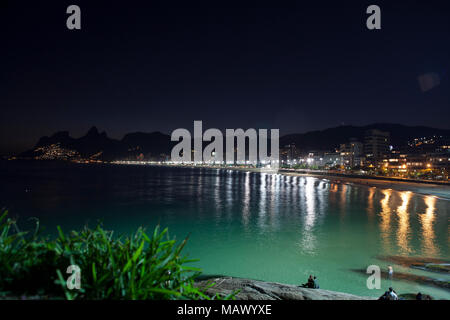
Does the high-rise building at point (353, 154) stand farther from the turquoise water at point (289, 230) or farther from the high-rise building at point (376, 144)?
the turquoise water at point (289, 230)

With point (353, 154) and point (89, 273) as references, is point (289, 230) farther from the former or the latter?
point (353, 154)

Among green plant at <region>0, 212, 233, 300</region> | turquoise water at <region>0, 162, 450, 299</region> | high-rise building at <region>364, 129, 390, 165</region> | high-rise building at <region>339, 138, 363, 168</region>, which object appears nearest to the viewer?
green plant at <region>0, 212, 233, 300</region>

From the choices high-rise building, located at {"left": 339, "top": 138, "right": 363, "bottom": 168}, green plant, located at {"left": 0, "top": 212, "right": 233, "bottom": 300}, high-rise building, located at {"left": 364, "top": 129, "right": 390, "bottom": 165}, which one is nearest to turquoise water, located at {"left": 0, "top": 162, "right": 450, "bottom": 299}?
green plant, located at {"left": 0, "top": 212, "right": 233, "bottom": 300}

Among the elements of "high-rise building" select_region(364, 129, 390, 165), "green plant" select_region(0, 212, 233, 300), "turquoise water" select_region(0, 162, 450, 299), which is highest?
"high-rise building" select_region(364, 129, 390, 165)

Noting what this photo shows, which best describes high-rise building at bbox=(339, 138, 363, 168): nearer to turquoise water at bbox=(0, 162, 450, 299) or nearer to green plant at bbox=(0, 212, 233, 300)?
turquoise water at bbox=(0, 162, 450, 299)

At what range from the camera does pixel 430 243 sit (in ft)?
59.2

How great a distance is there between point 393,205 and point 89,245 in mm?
38704

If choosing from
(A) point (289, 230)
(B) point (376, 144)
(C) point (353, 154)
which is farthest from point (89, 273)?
(B) point (376, 144)

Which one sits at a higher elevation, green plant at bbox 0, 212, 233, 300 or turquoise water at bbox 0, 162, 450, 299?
Answer: green plant at bbox 0, 212, 233, 300

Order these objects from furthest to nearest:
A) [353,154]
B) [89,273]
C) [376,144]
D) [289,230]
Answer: [353,154]
[376,144]
[289,230]
[89,273]

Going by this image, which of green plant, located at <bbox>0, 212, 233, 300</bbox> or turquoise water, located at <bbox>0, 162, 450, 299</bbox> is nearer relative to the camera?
green plant, located at <bbox>0, 212, 233, 300</bbox>

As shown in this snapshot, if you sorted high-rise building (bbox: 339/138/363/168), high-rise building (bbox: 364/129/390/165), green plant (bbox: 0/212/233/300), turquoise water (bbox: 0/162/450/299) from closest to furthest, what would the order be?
green plant (bbox: 0/212/233/300) → turquoise water (bbox: 0/162/450/299) → high-rise building (bbox: 364/129/390/165) → high-rise building (bbox: 339/138/363/168)
